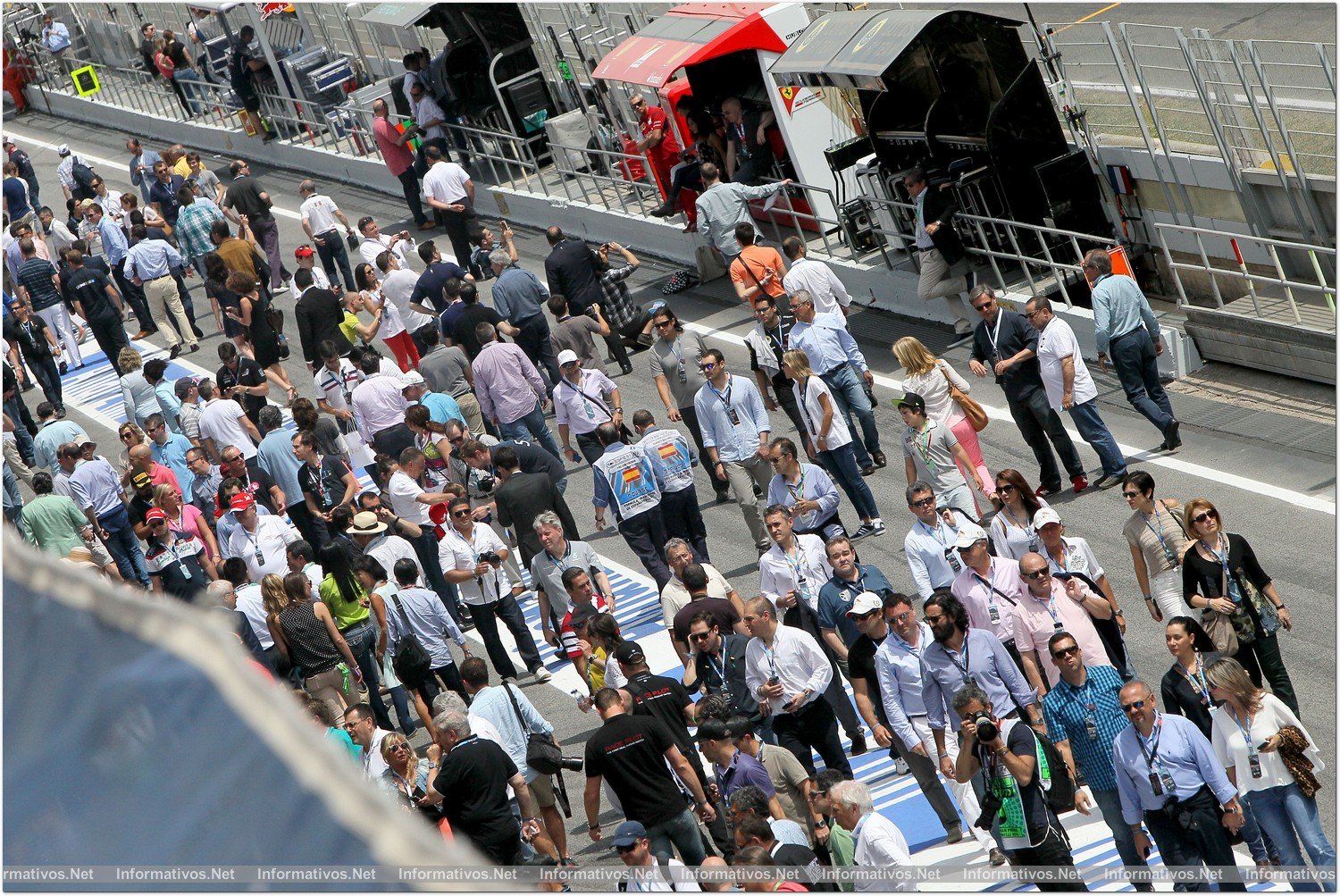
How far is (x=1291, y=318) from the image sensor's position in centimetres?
1473

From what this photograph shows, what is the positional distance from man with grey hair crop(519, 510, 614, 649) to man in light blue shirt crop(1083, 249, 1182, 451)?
4.96 m

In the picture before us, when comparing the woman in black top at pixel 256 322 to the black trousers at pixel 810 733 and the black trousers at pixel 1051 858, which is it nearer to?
the black trousers at pixel 810 733

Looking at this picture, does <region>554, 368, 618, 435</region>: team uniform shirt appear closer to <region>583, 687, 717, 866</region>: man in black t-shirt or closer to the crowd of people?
the crowd of people

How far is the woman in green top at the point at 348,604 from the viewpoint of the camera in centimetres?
1223

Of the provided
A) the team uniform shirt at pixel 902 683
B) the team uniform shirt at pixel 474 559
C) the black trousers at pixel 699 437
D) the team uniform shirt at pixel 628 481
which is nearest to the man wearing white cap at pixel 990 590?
the team uniform shirt at pixel 902 683

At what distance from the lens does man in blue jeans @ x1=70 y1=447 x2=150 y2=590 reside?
1597cm

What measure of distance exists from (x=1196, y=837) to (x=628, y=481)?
6.15 m

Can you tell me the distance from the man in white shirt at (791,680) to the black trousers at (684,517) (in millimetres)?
3405

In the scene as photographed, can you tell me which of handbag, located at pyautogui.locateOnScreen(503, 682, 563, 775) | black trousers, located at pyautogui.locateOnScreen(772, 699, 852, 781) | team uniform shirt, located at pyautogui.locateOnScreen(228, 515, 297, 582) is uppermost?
team uniform shirt, located at pyautogui.locateOnScreen(228, 515, 297, 582)

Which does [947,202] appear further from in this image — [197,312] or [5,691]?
[5,691]

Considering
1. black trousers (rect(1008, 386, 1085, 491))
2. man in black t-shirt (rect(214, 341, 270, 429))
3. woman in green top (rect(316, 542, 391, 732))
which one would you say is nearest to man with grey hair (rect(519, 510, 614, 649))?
woman in green top (rect(316, 542, 391, 732))

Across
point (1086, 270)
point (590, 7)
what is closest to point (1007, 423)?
point (1086, 270)

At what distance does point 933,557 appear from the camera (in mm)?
10680

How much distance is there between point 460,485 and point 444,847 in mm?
12570
